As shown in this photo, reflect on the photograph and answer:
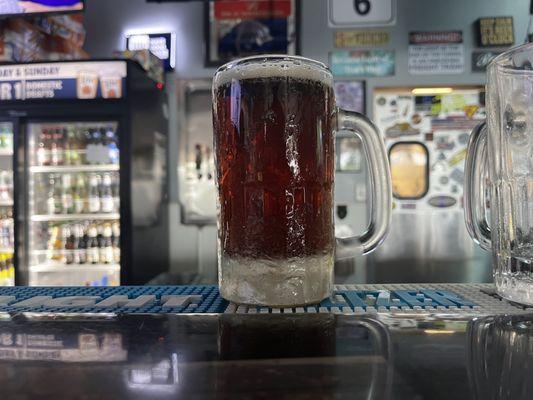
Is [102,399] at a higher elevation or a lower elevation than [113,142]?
lower

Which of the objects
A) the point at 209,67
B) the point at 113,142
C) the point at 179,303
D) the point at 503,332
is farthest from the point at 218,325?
the point at 209,67

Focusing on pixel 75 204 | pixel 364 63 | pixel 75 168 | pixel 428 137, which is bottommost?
pixel 75 204

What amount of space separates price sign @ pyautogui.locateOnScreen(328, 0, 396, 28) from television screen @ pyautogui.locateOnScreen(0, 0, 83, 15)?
1851 millimetres

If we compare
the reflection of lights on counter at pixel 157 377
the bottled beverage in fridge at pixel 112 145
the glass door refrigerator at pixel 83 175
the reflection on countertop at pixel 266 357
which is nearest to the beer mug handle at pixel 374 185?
the reflection on countertop at pixel 266 357

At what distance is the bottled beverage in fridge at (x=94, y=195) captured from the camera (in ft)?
10.7

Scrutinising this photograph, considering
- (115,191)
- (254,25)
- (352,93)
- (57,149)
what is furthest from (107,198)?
(352,93)

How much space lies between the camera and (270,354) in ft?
1.14

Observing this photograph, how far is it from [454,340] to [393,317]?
83 millimetres

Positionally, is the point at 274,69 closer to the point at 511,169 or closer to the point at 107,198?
the point at 511,169

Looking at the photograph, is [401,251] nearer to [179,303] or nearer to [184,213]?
[184,213]

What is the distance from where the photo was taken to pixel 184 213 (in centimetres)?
355

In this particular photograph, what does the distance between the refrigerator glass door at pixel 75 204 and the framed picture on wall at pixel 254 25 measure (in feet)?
3.67

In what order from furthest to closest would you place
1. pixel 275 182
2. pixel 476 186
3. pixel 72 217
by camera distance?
pixel 72 217 → pixel 476 186 → pixel 275 182

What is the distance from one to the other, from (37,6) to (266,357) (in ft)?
10.5
